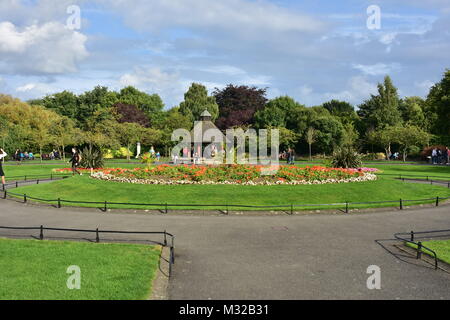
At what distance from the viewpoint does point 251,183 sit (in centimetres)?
2002

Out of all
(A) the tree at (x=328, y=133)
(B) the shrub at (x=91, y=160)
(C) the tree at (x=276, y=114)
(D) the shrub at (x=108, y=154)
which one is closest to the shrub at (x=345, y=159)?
(B) the shrub at (x=91, y=160)

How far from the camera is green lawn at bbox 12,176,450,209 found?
1776 centimetres

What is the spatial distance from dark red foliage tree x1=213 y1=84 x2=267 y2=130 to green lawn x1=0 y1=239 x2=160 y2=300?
213ft

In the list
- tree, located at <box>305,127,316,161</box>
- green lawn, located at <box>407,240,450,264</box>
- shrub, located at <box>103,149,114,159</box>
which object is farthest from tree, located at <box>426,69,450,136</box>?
shrub, located at <box>103,149,114,159</box>

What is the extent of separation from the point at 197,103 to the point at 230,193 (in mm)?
65338

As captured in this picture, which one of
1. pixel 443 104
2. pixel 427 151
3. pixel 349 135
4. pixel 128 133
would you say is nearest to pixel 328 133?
pixel 349 135

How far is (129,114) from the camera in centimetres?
7644

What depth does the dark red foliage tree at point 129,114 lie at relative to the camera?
75.8 m

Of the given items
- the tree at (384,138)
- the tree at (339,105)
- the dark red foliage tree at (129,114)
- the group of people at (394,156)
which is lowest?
the group of people at (394,156)

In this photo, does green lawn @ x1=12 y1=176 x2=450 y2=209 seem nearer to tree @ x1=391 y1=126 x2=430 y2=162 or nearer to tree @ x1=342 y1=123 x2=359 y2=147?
tree @ x1=391 y1=126 x2=430 y2=162

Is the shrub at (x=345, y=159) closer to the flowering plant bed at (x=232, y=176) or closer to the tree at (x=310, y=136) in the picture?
the flowering plant bed at (x=232, y=176)

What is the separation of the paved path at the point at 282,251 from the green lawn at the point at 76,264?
83 cm

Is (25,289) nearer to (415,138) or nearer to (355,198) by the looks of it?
(355,198)
